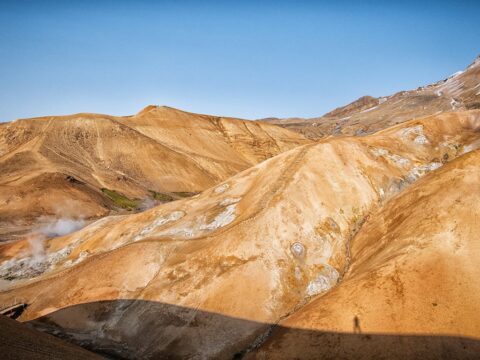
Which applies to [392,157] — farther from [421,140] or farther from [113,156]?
[113,156]

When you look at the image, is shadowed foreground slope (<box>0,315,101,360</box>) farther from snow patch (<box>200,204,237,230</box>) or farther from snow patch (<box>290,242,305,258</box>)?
snow patch (<box>200,204,237,230</box>)

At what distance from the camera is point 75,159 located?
263 ft

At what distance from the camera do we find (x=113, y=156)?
8694 cm

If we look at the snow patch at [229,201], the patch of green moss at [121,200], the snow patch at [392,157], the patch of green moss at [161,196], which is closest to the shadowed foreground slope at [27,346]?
the snow patch at [229,201]

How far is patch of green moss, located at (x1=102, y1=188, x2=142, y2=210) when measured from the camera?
67312 millimetres

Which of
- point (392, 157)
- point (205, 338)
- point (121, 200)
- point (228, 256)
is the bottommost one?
point (205, 338)

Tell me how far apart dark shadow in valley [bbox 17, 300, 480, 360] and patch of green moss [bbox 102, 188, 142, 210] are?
1631 inches

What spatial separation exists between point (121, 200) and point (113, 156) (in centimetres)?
2122

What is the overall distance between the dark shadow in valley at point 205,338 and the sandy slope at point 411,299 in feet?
0.18

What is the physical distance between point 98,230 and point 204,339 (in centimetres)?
2188

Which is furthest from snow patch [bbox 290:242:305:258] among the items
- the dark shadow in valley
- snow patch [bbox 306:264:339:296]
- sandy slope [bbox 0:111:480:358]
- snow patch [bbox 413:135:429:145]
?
snow patch [bbox 413:135:429:145]

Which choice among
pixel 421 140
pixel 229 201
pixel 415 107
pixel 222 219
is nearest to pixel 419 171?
pixel 421 140

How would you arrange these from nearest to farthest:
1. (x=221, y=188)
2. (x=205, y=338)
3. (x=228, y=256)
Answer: (x=205, y=338), (x=228, y=256), (x=221, y=188)

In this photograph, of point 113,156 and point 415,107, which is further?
point 415,107
